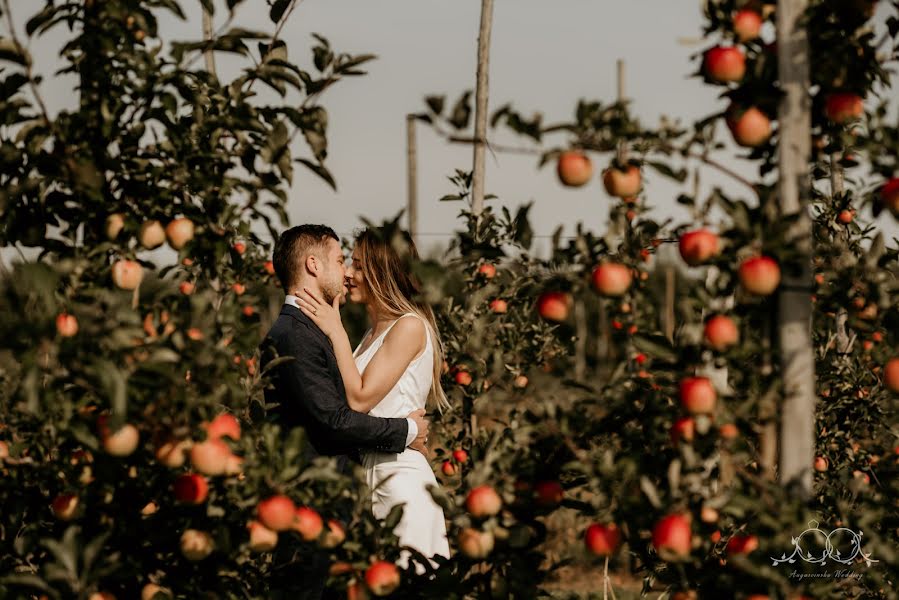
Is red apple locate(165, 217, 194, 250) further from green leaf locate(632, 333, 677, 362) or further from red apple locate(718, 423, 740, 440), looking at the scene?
red apple locate(718, 423, 740, 440)

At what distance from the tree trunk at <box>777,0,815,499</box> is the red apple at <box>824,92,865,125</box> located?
0.10 metres

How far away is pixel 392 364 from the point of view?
11.2ft

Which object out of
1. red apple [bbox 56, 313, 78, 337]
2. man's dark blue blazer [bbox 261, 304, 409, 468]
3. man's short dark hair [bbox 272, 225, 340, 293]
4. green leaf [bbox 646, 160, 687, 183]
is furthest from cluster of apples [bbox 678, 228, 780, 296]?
man's short dark hair [bbox 272, 225, 340, 293]

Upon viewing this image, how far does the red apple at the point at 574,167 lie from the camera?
196 centimetres

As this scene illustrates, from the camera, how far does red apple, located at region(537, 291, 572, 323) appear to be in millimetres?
2016

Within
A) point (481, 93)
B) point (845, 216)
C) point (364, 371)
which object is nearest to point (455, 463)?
point (364, 371)

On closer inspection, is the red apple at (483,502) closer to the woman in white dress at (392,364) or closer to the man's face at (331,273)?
the woman in white dress at (392,364)

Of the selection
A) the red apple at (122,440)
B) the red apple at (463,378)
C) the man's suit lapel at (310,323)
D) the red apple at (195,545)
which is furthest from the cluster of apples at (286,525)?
the red apple at (463,378)

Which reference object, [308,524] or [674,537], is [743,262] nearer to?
[674,537]

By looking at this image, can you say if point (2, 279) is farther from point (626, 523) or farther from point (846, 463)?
point (846, 463)

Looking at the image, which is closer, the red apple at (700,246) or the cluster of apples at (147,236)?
the red apple at (700,246)

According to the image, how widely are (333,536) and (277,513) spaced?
0.20 meters

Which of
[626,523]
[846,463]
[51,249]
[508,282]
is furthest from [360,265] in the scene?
[846,463]

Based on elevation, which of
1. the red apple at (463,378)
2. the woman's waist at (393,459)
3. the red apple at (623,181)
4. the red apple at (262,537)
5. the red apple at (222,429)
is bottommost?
the woman's waist at (393,459)
